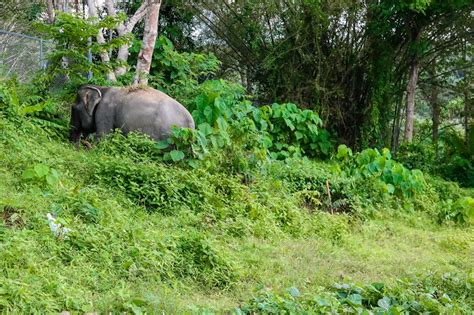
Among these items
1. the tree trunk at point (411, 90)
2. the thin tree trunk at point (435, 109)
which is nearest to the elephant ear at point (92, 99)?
the tree trunk at point (411, 90)

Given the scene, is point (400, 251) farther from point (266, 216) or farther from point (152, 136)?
point (152, 136)

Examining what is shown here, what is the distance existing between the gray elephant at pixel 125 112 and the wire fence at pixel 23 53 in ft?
9.43

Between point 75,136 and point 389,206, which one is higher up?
point 75,136

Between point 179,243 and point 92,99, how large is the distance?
3585 millimetres

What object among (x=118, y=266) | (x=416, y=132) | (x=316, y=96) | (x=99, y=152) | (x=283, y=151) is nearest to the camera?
(x=118, y=266)

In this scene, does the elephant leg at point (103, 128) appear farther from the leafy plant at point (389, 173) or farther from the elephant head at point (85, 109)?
the leafy plant at point (389, 173)

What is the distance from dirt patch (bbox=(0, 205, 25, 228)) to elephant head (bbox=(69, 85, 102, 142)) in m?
3.29

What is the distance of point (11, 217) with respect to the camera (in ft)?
15.0

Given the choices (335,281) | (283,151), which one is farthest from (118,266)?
(283,151)

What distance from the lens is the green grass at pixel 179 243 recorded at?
12.7ft

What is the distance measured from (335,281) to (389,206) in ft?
12.1

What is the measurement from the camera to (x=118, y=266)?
433 centimetres

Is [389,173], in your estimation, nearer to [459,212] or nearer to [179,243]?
[459,212]

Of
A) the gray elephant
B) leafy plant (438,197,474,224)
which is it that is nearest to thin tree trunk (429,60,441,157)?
leafy plant (438,197,474,224)
